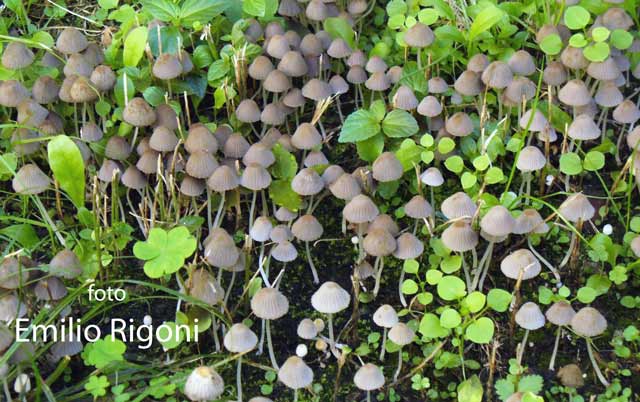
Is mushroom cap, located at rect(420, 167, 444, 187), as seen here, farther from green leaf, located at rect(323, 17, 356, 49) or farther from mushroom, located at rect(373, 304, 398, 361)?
green leaf, located at rect(323, 17, 356, 49)

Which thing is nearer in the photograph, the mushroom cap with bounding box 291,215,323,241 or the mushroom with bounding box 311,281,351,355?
the mushroom with bounding box 311,281,351,355

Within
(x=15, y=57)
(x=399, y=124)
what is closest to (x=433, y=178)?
(x=399, y=124)

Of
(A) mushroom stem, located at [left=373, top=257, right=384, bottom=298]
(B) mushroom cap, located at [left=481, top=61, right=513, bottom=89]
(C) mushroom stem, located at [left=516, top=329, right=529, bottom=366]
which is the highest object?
(B) mushroom cap, located at [left=481, top=61, right=513, bottom=89]

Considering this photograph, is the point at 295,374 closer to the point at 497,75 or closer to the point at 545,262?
the point at 545,262

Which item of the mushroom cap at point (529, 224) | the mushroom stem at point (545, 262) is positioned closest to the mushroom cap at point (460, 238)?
the mushroom cap at point (529, 224)

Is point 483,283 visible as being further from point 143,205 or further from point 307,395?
point 143,205

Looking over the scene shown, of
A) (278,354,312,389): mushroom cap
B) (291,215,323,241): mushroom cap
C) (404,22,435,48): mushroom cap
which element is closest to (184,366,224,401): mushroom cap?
(278,354,312,389): mushroom cap
